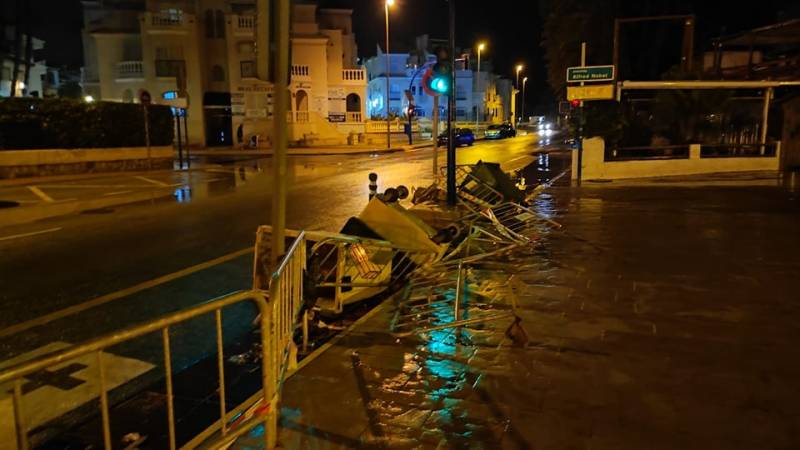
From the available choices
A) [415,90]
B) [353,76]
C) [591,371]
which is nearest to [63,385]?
[591,371]

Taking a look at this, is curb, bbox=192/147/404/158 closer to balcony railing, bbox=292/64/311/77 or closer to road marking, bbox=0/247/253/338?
balcony railing, bbox=292/64/311/77

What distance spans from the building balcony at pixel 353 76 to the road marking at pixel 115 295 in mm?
40242

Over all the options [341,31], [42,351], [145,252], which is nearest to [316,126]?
[341,31]

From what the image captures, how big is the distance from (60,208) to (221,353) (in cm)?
1299

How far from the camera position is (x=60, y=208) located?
14.4m

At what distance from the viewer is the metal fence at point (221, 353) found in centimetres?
251

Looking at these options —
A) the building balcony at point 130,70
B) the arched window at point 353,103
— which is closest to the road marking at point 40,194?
the building balcony at point 130,70

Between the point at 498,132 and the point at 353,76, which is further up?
the point at 353,76

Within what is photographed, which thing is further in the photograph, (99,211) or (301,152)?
(301,152)

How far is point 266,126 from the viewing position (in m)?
44.9

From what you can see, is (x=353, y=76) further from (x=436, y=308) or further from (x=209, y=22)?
(x=436, y=308)

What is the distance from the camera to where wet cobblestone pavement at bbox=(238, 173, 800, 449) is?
3.74 metres

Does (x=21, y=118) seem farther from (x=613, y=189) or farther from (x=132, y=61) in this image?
(x=132, y=61)

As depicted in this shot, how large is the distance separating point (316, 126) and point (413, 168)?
21713mm
